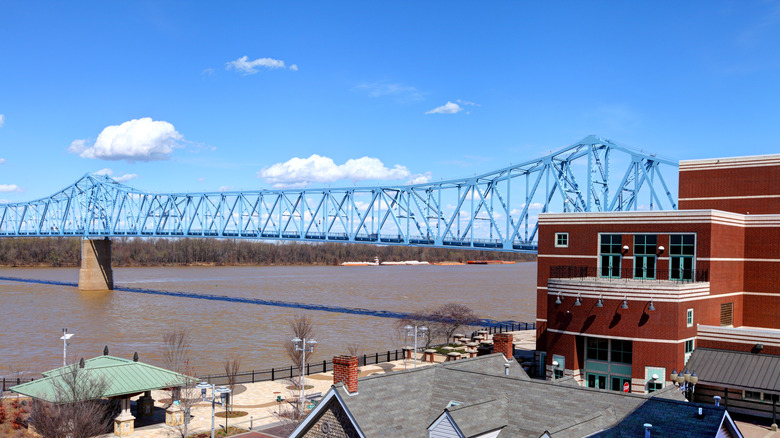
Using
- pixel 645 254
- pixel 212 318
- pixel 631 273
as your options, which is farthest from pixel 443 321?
pixel 212 318

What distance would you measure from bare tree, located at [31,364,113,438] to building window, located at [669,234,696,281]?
2469cm

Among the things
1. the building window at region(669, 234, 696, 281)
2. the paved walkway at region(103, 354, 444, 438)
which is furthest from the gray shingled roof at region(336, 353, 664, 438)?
the building window at region(669, 234, 696, 281)

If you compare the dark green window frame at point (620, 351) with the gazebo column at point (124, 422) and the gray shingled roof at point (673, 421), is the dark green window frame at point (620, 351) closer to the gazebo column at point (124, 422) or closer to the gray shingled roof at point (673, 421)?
the gray shingled roof at point (673, 421)

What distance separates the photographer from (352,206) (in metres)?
97.6

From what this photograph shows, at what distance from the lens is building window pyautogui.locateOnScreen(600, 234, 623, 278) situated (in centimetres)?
3416

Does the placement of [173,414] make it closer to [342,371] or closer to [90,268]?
[342,371]

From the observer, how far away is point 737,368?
2677 cm

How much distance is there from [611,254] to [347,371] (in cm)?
2121

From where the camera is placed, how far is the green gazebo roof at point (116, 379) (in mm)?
24562

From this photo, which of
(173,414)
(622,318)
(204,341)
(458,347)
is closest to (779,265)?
(622,318)

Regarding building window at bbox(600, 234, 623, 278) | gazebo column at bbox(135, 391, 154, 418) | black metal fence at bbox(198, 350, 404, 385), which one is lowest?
black metal fence at bbox(198, 350, 404, 385)

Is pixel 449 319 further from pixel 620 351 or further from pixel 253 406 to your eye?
pixel 620 351

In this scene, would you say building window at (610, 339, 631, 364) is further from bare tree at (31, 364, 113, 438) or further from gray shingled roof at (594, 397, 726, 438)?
bare tree at (31, 364, 113, 438)

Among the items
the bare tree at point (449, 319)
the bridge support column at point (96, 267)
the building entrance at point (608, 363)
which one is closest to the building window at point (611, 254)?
the building entrance at point (608, 363)
